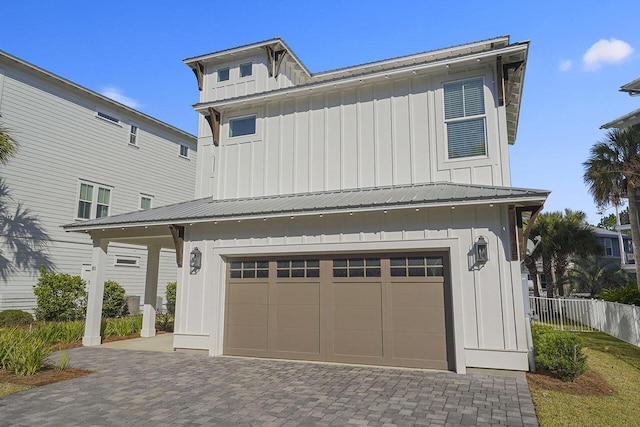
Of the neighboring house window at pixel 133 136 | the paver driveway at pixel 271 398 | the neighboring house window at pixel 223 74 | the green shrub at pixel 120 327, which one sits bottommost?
the paver driveway at pixel 271 398

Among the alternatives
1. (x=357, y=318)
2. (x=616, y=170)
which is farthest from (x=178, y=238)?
(x=616, y=170)

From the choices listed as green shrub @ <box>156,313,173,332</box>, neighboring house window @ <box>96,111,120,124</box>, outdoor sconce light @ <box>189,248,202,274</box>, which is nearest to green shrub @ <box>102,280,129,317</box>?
green shrub @ <box>156,313,173,332</box>

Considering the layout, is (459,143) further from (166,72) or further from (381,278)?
(166,72)

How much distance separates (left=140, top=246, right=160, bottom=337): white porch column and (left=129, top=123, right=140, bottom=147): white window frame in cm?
887

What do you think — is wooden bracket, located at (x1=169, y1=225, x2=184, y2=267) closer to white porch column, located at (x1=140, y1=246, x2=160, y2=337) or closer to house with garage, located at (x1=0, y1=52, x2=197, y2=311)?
white porch column, located at (x1=140, y1=246, x2=160, y2=337)

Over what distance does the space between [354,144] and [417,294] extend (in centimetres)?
411

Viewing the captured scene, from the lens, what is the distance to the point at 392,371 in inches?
316

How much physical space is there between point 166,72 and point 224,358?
10.1 metres

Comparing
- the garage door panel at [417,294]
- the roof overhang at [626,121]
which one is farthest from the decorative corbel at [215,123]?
the roof overhang at [626,121]

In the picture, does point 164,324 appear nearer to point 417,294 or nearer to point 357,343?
point 357,343

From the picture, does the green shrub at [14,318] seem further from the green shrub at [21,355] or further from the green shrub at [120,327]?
the green shrub at [21,355]

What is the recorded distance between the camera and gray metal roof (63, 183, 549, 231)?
25.0ft

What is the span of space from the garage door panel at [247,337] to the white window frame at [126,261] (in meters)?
11.9

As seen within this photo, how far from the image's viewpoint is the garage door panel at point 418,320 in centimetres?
829
